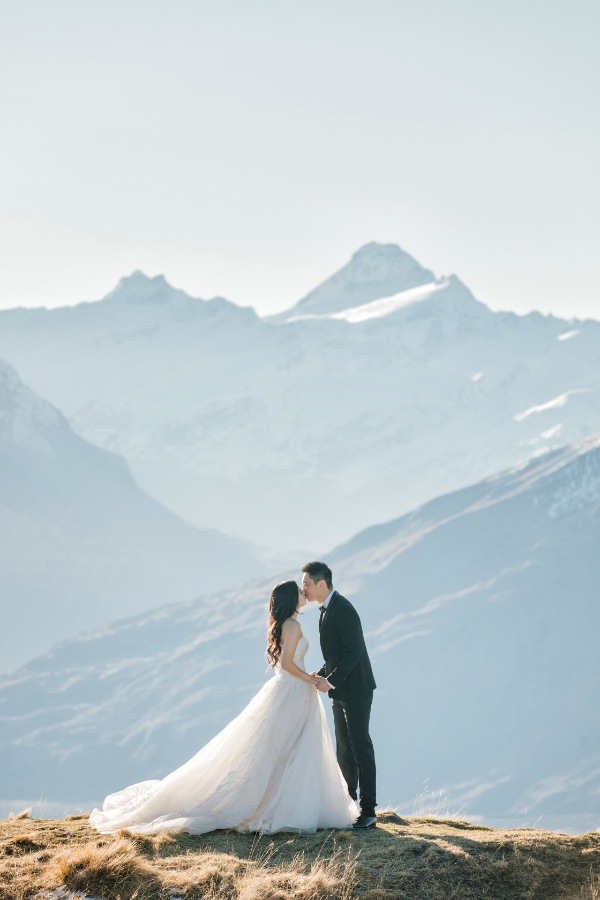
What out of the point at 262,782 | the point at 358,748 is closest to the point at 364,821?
the point at 358,748

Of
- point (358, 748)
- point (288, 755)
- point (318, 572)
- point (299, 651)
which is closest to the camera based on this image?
point (288, 755)

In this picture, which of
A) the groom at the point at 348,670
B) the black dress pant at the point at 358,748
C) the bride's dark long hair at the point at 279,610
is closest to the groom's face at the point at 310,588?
the groom at the point at 348,670

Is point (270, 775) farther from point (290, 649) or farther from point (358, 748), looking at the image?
point (290, 649)

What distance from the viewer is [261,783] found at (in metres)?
14.9

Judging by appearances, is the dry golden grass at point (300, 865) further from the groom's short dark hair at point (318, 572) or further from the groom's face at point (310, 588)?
the groom's short dark hair at point (318, 572)

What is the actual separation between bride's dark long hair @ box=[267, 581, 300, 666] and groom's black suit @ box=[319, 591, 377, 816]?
48cm

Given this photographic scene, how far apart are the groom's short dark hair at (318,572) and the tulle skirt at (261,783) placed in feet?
4.57

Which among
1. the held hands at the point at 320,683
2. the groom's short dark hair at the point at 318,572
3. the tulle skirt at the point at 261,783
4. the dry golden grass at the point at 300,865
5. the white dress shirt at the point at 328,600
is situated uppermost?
the groom's short dark hair at the point at 318,572

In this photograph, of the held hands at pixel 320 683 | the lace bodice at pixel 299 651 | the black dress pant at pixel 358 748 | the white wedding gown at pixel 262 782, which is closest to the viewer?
the white wedding gown at pixel 262 782

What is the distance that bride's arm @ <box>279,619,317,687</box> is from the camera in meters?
15.3

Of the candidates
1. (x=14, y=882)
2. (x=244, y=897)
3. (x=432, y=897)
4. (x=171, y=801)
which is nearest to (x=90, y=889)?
(x=14, y=882)

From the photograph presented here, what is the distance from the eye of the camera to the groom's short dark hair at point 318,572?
1531 centimetres

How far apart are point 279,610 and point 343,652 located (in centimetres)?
104

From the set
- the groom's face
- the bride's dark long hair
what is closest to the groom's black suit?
the groom's face
